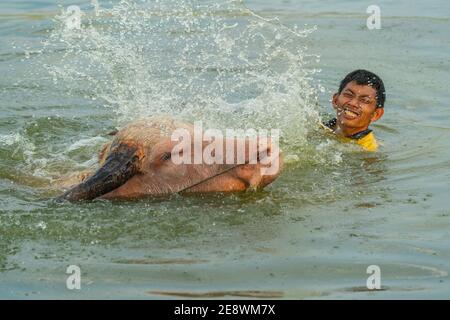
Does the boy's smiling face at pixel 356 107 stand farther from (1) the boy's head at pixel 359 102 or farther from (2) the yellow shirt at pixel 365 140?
(2) the yellow shirt at pixel 365 140

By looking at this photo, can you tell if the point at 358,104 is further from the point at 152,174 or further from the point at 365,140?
the point at 152,174

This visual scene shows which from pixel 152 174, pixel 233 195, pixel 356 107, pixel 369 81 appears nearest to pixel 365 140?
pixel 356 107

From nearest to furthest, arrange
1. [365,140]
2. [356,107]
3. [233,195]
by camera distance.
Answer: [233,195] < [365,140] < [356,107]

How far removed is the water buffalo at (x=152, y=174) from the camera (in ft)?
20.3

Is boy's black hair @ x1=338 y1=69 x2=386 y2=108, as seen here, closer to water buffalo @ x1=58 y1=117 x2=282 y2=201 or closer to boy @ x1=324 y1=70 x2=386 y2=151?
boy @ x1=324 y1=70 x2=386 y2=151

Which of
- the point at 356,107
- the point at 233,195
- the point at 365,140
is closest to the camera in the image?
the point at 233,195

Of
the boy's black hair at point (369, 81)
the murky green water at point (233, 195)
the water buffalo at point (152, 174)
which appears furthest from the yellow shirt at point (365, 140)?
the water buffalo at point (152, 174)

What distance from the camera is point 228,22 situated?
14.1 m

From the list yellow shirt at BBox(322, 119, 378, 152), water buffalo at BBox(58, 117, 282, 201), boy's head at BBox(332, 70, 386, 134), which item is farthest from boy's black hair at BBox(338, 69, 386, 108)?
Result: water buffalo at BBox(58, 117, 282, 201)

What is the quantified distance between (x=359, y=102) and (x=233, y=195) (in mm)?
3244

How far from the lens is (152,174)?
6430 millimetres

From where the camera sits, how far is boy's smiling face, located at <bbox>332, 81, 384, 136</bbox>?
9.13m

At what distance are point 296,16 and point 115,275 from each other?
989 cm
